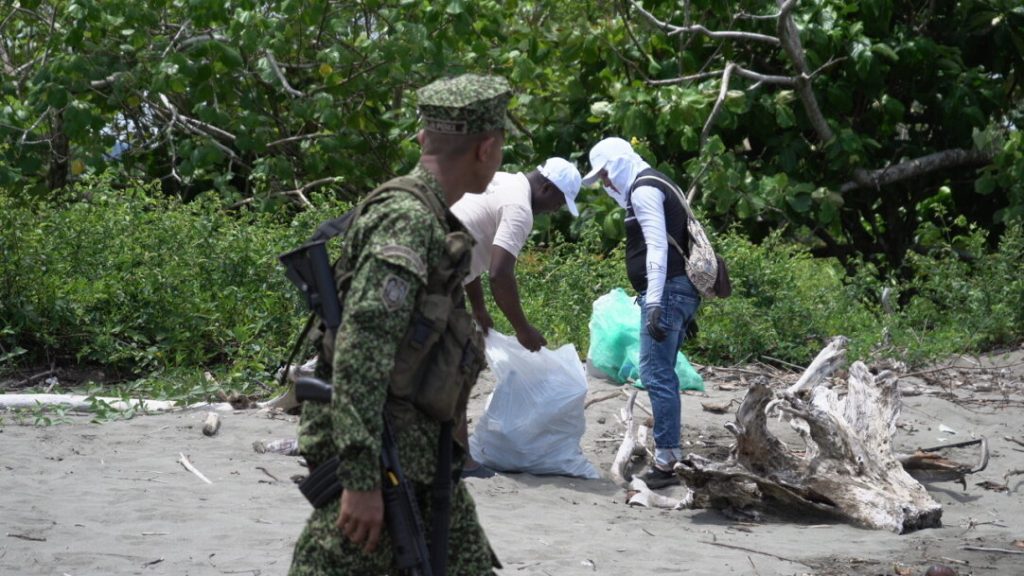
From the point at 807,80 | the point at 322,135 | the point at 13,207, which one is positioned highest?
the point at 807,80

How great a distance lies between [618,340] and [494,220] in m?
2.38

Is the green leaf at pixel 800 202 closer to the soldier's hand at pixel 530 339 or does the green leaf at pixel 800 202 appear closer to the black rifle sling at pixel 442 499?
the soldier's hand at pixel 530 339

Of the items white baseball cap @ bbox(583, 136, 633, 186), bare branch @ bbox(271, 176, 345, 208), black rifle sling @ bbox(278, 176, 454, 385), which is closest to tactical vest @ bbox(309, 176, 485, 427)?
black rifle sling @ bbox(278, 176, 454, 385)

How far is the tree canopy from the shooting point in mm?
10984

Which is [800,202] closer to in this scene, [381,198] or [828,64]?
[828,64]

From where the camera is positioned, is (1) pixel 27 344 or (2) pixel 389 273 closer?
(2) pixel 389 273

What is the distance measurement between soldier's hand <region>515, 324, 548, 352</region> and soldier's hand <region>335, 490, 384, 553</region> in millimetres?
3355

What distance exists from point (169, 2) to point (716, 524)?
Answer: 313 inches

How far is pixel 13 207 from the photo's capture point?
28.2 ft

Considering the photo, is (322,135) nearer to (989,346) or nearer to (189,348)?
(189,348)

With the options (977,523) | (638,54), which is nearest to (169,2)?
(638,54)

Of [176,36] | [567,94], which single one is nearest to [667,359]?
[567,94]

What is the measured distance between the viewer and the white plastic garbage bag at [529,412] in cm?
620

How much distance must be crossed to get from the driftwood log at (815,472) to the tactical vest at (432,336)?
10.7 feet
